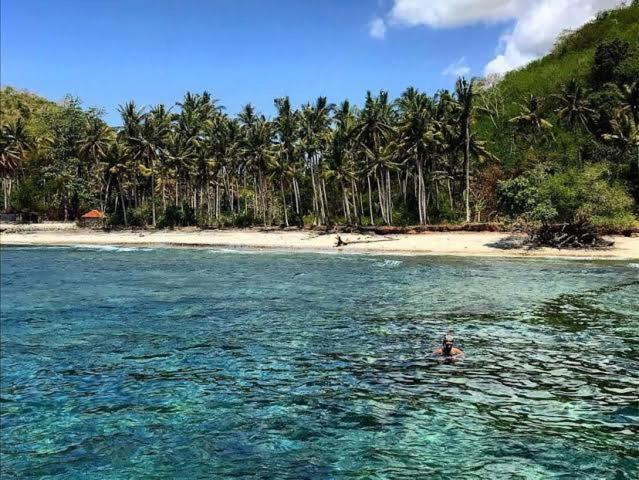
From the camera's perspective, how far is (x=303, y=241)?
211ft

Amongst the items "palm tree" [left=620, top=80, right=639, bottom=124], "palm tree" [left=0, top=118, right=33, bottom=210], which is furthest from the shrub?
"palm tree" [left=0, top=118, right=33, bottom=210]

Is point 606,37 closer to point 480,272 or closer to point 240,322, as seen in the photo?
point 480,272

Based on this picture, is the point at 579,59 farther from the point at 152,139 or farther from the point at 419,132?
the point at 152,139

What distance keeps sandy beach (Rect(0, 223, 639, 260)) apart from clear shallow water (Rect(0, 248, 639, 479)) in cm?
1724

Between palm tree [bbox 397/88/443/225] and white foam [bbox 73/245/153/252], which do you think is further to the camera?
palm tree [bbox 397/88/443/225]

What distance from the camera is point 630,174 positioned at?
7044 cm

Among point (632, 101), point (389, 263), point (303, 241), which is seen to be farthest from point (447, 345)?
point (632, 101)

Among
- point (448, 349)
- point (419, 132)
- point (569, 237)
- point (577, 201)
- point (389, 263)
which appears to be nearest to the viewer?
point (448, 349)

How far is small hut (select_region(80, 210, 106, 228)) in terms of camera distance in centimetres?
8812

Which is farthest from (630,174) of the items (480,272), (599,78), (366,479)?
(366,479)

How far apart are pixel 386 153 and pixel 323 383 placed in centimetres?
5681

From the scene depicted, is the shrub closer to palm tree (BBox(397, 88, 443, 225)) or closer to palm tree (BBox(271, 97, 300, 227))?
palm tree (BBox(397, 88, 443, 225))

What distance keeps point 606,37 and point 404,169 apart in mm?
54450

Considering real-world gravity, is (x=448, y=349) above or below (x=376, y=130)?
below
